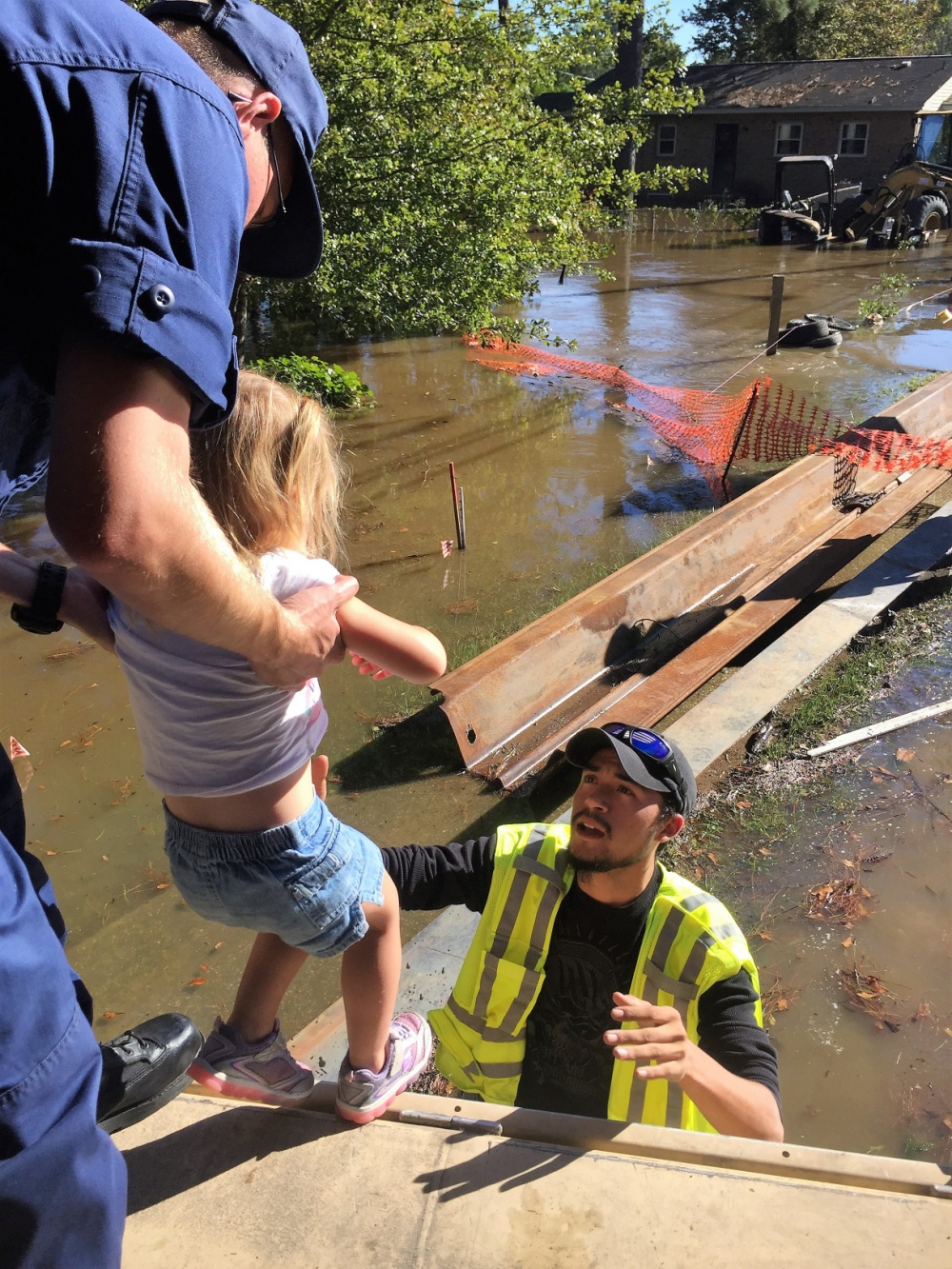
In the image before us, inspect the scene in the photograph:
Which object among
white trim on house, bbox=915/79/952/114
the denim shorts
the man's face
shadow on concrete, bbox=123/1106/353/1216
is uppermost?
white trim on house, bbox=915/79/952/114

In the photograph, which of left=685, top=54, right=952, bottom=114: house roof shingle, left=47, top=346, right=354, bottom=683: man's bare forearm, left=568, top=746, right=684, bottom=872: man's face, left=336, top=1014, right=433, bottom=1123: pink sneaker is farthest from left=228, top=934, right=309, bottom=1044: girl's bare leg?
left=685, top=54, right=952, bottom=114: house roof shingle

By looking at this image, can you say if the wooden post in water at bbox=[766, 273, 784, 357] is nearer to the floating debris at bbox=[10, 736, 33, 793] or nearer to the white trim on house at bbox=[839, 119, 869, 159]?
the floating debris at bbox=[10, 736, 33, 793]

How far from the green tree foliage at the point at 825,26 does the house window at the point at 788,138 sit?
32.7 feet

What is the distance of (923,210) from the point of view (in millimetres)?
26531

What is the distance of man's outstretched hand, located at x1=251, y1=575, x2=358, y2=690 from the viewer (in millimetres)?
1556

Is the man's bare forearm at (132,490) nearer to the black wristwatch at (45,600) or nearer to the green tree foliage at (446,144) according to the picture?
the black wristwatch at (45,600)

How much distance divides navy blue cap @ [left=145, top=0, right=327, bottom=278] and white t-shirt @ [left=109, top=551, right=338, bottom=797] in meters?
0.56

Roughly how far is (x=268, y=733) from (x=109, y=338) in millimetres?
873

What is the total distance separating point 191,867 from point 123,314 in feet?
3.90

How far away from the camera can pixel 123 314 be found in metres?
1.12

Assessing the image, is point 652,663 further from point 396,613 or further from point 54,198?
point 54,198

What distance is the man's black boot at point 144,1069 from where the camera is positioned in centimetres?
193

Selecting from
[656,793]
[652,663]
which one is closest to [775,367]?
[652,663]

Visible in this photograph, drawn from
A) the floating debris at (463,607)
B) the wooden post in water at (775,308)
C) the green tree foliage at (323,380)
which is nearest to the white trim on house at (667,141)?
the wooden post in water at (775,308)
